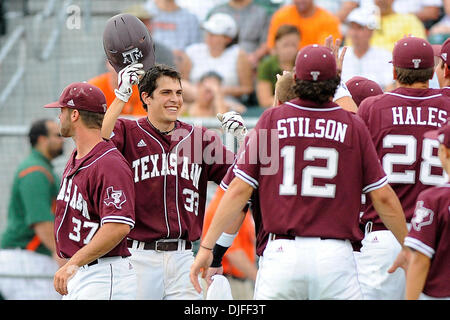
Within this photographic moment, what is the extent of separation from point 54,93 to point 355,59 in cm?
368

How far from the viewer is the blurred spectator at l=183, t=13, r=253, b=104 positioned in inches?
393

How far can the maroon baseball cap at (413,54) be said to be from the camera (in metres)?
5.36

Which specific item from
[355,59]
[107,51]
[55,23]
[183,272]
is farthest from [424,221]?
[55,23]

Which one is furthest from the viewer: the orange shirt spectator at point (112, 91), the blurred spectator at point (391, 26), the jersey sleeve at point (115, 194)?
the blurred spectator at point (391, 26)

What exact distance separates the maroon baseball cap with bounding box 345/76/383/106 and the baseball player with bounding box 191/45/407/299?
1.47 m

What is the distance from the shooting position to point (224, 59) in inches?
396

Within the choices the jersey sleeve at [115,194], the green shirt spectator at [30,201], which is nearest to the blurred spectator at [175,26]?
the green shirt spectator at [30,201]

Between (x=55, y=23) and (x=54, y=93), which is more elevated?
(x=55, y=23)

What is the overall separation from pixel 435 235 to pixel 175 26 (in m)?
6.77

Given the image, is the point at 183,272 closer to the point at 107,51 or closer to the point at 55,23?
the point at 107,51

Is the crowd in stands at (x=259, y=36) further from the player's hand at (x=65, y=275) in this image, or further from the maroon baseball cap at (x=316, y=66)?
the maroon baseball cap at (x=316, y=66)

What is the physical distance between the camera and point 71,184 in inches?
208

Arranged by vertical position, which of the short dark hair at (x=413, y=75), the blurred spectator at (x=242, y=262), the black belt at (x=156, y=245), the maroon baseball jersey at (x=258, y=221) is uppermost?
the short dark hair at (x=413, y=75)
